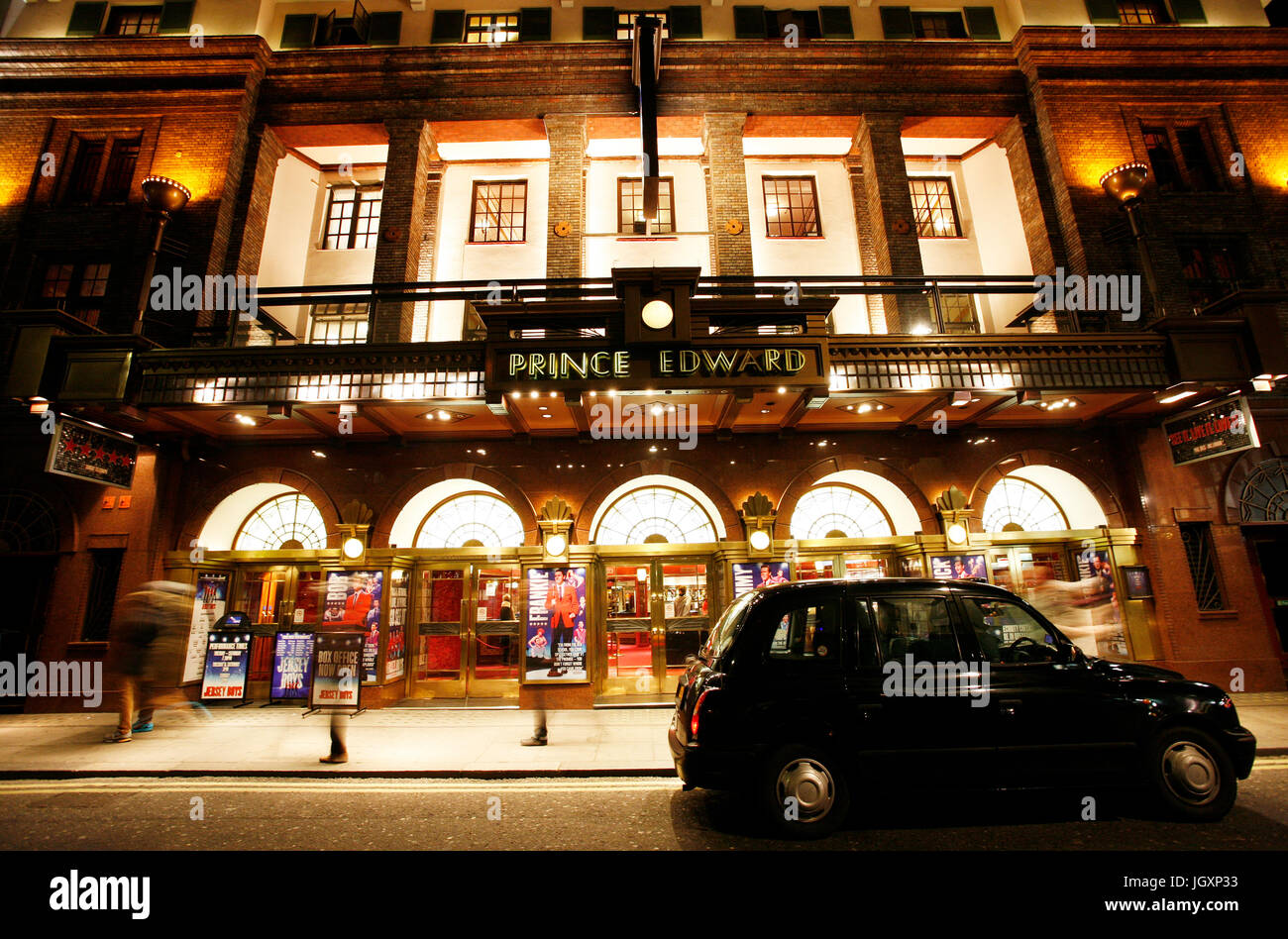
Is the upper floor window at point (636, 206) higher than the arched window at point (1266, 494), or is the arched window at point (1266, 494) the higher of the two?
the upper floor window at point (636, 206)

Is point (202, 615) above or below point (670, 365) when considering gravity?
below

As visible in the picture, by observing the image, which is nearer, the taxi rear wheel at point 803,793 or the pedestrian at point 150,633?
the taxi rear wheel at point 803,793

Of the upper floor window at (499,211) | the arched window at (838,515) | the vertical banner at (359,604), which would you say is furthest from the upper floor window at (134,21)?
the arched window at (838,515)

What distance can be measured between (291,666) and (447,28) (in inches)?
610

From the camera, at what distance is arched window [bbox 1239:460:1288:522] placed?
414 inches

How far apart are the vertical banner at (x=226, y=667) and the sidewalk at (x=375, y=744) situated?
0.44 metres

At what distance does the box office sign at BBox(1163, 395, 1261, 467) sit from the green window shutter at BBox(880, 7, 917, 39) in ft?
36.6

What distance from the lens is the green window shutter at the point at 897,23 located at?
13.6 m

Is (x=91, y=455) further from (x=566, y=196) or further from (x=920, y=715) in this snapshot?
(x=920, y=715)

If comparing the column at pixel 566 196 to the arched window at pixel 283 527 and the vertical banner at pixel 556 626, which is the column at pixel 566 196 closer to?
the vertical banner at pixel 556 626

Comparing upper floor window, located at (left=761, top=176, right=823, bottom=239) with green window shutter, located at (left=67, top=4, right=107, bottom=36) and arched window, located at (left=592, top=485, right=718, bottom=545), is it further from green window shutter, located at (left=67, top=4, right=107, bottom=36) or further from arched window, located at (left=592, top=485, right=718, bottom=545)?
green window shutter, located at (left=67, top=4, right=107, bottom=36)

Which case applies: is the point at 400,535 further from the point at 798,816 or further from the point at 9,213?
the point at 9,213

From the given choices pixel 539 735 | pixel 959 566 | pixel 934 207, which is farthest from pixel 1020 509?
pixel 539 735

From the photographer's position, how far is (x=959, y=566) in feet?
33.6
